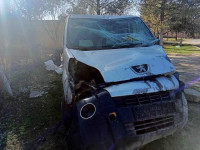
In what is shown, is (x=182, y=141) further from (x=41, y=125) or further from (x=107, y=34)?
(x=41, y=125)

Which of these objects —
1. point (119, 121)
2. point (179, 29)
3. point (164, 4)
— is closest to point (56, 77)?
point (119, 121)

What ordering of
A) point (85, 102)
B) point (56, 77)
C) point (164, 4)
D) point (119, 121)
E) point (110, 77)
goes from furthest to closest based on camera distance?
point (164, 4), point (56, 77), point (110, 77), point (85, 102), point (119, 121)

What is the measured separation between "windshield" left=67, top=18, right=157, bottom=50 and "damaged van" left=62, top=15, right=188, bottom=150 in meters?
0.09

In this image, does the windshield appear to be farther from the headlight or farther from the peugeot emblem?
the headlight

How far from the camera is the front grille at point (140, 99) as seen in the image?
76.3 inches

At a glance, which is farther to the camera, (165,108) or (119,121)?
(165,108)

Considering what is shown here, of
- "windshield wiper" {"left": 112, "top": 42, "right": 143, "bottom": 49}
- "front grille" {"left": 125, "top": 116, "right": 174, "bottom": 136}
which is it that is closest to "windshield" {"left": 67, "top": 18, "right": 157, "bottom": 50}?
"windshield wiper" {"left": 112, "top": 42, "right": 143, "bottom": 49}

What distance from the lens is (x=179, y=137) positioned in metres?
2.67

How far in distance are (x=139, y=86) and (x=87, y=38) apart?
171cm

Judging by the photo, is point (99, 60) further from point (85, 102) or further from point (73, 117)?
point (73, 117)

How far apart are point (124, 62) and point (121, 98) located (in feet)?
1.92

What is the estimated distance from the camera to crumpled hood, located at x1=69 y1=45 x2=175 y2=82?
2.19 meters

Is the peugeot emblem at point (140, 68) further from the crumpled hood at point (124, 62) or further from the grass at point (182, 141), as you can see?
the grass at point (182, 141)

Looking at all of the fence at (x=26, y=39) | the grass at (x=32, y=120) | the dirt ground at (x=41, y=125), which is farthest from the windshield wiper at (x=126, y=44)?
the fence at (x=26, y=39)
